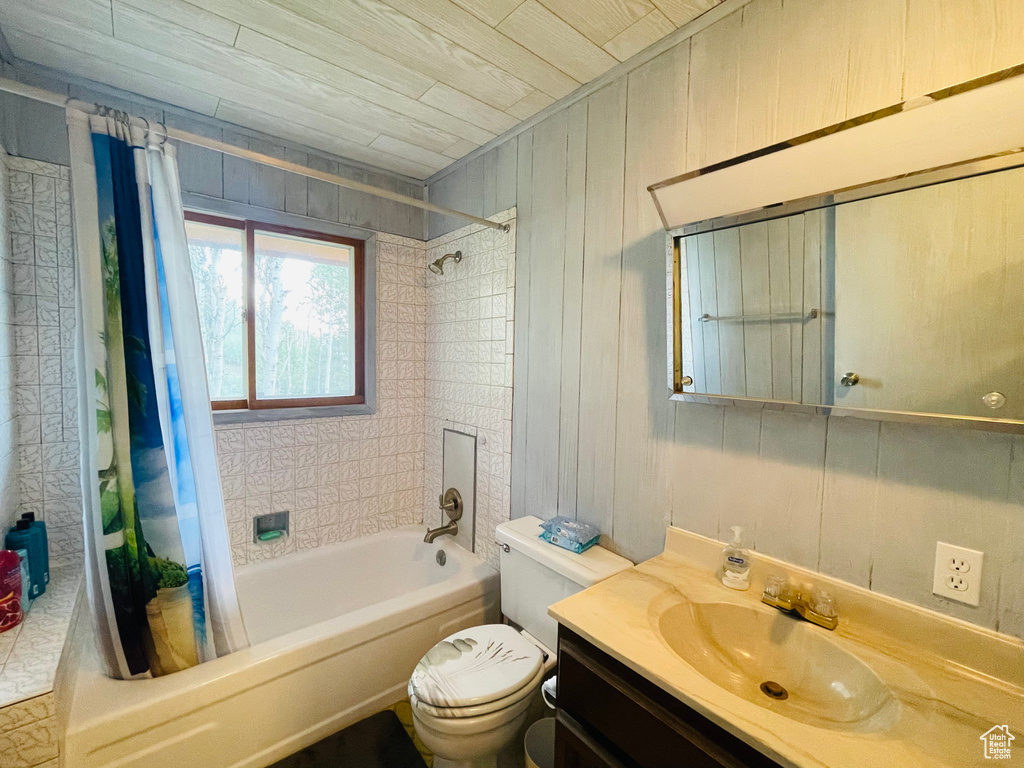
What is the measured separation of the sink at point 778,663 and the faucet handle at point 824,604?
47 millimetres

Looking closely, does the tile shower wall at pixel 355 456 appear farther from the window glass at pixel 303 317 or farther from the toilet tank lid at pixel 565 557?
the toilet tank lid at pixel 565 557

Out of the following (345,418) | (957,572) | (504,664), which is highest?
(345,418)

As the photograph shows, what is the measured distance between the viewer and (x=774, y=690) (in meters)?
0.95

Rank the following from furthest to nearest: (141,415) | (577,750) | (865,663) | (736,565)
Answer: (141,415) → (736,565) → (577,750) → (865,663)

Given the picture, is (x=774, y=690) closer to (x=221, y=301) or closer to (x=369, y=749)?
(x=369, y=749)

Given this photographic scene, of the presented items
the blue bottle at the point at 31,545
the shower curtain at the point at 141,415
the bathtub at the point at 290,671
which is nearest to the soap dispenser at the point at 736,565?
the bathtub at the point at 290,671

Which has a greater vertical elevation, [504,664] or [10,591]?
[10,591]

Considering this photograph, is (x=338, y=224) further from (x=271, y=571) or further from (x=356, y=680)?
(x=356, y=680)

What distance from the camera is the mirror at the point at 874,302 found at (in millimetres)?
791

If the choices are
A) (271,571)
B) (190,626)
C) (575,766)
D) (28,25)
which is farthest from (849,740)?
(28,25)

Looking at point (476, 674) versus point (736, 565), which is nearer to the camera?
point (736, 565)

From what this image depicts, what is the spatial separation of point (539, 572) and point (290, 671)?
34.9 inches

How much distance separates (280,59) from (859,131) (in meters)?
1.66

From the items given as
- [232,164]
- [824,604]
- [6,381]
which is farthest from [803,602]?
[232,164]
